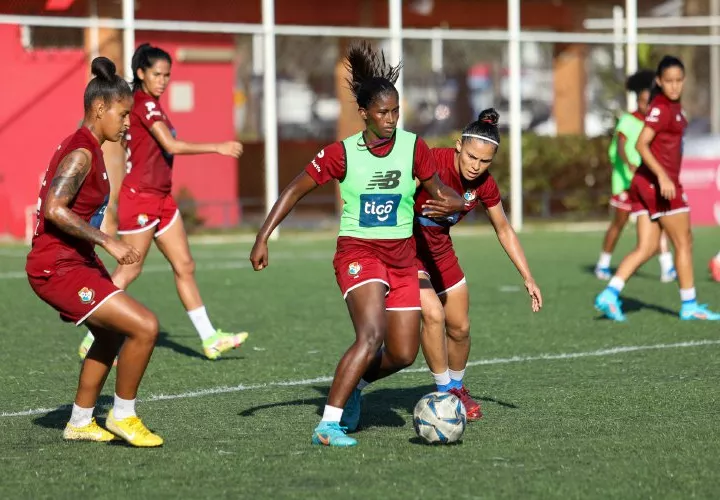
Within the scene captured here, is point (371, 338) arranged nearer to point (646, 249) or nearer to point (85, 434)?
point (85, 434)

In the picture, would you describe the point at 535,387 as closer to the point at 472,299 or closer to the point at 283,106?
the point at 472,299

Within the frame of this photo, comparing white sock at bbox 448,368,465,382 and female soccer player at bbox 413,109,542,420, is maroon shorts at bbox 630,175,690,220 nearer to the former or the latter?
female soccer player at bbox 413,109,542,420

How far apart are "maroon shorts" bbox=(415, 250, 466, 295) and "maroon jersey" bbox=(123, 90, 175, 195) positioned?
3.08 meters

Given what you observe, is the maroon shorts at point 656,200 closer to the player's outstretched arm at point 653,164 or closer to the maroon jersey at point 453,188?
the player's outstretched arm at point 653,164

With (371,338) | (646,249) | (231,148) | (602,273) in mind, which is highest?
(231,148)

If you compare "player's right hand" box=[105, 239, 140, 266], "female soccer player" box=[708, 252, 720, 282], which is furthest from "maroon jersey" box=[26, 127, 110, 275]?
"female soccer player" box=[708, 252, 720, 282]

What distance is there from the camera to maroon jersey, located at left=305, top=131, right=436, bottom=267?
22.7 ft

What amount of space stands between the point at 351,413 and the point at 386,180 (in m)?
1.24

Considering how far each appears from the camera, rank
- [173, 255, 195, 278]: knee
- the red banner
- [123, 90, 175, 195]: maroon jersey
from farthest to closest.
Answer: the red banner → [173, 255, 195, 278]: knee → [123, 90, 175, 195]: maroon jersey

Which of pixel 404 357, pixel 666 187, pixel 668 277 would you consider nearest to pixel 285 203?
pixel 404 357

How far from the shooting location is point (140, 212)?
10.1m

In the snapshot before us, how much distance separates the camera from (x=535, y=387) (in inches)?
334

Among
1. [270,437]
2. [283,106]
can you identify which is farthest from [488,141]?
[283,106]

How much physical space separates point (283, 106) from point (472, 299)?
918 inches
